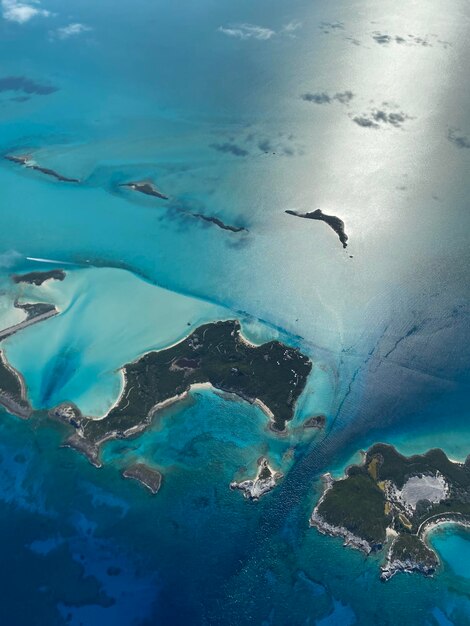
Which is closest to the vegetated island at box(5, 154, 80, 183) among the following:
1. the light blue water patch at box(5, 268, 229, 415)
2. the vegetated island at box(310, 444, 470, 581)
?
the light blue water patch at box(5, 268, 229, 415)

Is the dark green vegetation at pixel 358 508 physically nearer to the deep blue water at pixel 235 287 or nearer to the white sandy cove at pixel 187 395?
the deep blue water at pixel 235 287

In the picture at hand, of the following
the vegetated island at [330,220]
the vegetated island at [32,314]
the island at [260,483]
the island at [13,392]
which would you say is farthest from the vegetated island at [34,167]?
the island at [260,483]

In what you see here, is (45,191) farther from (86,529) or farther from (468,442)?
(468,442)

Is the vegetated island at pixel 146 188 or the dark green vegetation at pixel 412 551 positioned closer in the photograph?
the dark green vegetation at pixel 412 551

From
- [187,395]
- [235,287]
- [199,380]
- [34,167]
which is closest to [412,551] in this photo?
[187,395]

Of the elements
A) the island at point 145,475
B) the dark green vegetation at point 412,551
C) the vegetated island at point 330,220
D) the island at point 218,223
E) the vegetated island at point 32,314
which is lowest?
the island at point 145,475
